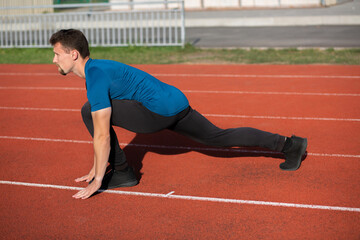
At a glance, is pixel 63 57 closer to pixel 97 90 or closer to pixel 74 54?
pixel 74 54

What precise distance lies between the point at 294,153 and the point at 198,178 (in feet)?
3.11

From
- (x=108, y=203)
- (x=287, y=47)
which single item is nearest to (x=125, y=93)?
(x=108, y=203)

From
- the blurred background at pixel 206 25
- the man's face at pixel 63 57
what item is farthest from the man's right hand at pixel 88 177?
the blurred background at pixel 206 25

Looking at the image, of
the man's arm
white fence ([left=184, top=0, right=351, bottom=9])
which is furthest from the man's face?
white fence ([left=184, top=0, right=351, bottom=9])

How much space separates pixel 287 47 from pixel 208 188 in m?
11.1

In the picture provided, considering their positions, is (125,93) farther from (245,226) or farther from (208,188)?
(245,226)

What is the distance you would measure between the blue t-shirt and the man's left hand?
711 millimetres

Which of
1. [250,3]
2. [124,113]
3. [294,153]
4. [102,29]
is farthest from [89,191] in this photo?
[250,3]

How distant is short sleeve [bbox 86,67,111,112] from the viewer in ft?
12.0

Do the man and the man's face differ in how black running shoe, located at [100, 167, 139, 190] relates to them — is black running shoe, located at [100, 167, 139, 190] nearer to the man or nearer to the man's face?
the man

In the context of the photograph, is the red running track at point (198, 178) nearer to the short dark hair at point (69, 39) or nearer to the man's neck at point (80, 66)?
the man's neck at point (80, 66)

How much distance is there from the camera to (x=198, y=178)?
4574mm

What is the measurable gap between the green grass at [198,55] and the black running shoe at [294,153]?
25.1 feet

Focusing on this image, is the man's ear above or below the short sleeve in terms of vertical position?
above
